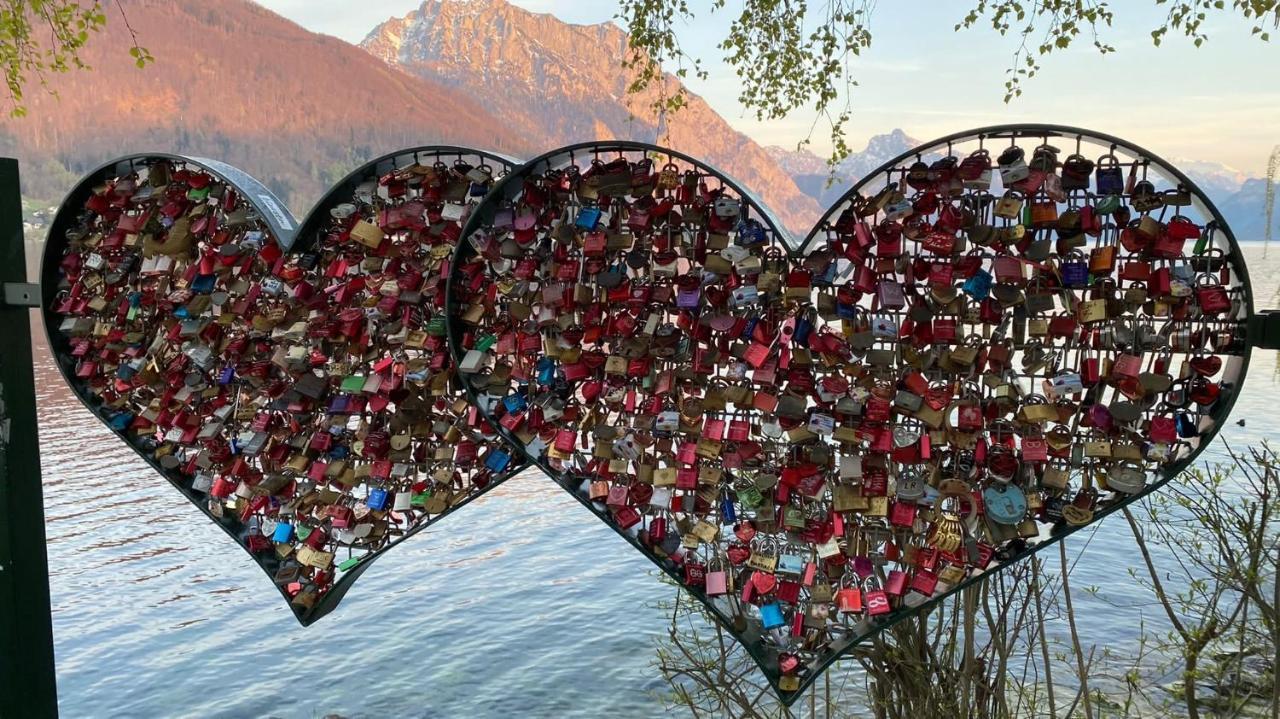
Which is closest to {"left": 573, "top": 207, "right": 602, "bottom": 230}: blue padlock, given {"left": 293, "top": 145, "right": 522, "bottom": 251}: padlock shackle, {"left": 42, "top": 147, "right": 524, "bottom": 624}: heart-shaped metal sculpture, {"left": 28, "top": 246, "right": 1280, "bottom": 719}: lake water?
{"left": 293, "top": 145, "right": 522, "bottom": 251}: padlock shackle

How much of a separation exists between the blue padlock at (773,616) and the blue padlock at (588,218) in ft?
3.81

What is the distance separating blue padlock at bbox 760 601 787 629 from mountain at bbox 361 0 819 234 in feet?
325

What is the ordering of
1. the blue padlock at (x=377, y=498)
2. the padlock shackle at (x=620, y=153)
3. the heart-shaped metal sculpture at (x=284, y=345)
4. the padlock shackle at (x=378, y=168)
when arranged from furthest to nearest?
the blue padlock at (x=377, y=498) → the heart-shaped metal sculpture at (x=284, y=345) → the padlock shackle at (x=378, y=168) → the padlock shackle at (x=620, y=153)

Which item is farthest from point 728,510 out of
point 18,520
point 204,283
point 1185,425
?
point 18,520

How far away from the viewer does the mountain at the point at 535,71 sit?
110875 mm

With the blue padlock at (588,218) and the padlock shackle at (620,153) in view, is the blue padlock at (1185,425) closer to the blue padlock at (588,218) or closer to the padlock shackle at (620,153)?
the padlock shackle at (620,153)

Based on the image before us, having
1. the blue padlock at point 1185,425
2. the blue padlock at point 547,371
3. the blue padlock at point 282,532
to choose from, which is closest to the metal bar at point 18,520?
the blue padlock at point 282,532

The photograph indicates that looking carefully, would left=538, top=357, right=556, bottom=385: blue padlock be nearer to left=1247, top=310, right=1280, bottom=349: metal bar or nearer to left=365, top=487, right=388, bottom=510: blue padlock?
left=365, top=487, right=388, bottom=510: blue padlock

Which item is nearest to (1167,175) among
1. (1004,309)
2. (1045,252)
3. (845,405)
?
(1045,252)

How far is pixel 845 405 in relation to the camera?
244 cm

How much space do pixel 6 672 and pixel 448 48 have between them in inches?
6033

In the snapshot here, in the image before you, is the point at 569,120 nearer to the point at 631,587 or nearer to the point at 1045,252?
the point at 631,587

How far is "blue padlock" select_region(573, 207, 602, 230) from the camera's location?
262 centimetres

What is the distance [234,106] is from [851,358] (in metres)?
116
